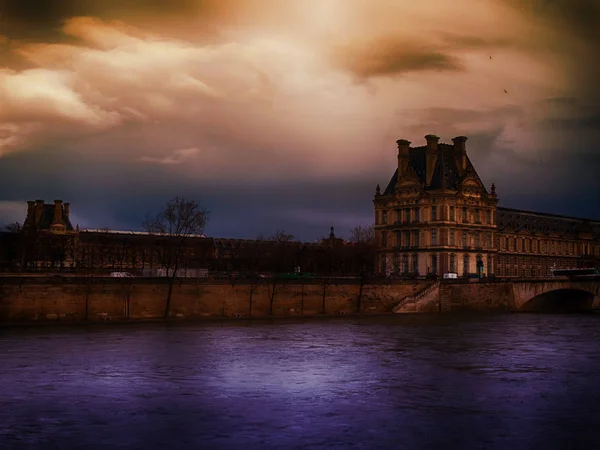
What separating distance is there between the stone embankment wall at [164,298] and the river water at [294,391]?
6539 mm

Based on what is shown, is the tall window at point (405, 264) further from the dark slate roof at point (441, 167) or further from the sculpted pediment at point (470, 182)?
the sculpted pediment at point (470, 182)

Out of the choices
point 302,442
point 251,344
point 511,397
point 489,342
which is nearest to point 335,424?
point 302,442

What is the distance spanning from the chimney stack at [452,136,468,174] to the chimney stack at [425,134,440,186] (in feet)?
9.90

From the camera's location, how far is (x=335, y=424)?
24406mm

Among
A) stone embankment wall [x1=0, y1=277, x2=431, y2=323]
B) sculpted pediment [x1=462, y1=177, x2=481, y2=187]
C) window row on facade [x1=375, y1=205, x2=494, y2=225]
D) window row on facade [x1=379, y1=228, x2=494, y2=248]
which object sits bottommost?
stone embankment wall [x1=0, y1=277, x2=431, y2=323]

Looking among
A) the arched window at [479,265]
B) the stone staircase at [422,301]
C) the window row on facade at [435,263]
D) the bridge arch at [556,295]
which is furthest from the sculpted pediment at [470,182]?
the stone staircase at [422,301]

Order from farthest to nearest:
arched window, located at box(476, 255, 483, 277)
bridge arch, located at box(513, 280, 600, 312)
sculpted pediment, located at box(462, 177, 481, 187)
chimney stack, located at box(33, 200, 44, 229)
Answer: chimney stack, located at box(33, 200, 44, 229) → arched window, located at box(476, 255, 483, 277) → sculpted pediment, located at box(462, 177, 481, 187) → bridge arch, located at box(513, 280, 600, 312)

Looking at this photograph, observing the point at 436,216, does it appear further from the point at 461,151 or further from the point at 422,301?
the point at 422,301

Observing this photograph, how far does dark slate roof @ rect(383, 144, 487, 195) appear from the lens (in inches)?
3900

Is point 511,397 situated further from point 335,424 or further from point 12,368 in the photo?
point 12,368

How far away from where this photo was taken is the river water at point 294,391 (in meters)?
23.0

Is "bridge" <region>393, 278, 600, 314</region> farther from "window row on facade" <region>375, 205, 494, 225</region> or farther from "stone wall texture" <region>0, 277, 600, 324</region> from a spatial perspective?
"window row on facade" <region>375, 205, 494, 225</region>

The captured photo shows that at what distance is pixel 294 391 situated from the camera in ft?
99.2

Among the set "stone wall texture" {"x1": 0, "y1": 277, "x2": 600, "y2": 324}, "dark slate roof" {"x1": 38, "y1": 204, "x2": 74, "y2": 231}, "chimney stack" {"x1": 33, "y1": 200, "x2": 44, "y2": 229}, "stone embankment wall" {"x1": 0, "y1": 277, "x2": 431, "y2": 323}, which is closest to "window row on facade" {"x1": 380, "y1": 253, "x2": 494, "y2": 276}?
"stone wall texture" {"x1": 0, "y1": 277, "x2": 600, "y2": 324}
